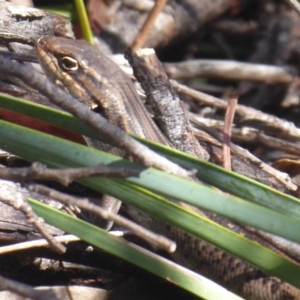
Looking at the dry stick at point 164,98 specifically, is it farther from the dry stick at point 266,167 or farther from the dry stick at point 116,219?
the dry stick at point 116,219

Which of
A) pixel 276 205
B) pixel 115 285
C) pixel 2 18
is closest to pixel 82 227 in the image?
pixel 276 205

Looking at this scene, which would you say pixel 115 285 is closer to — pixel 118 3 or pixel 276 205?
pixel 276 205

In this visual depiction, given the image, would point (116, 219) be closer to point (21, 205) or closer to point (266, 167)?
point (21, 205)

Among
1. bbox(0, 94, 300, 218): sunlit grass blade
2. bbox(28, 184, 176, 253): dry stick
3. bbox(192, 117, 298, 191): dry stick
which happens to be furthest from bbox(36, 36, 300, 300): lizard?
bbox(28, 184, 176, 253): dry stick

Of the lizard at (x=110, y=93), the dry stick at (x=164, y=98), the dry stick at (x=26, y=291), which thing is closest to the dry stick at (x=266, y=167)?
the dry stick at (x=164, y=98)

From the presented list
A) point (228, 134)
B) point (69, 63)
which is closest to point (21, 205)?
point (228, 134)

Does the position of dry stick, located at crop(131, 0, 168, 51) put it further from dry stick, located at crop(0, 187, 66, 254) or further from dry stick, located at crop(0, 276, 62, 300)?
dry stick, located at crop(0, 276, 62, 300)
